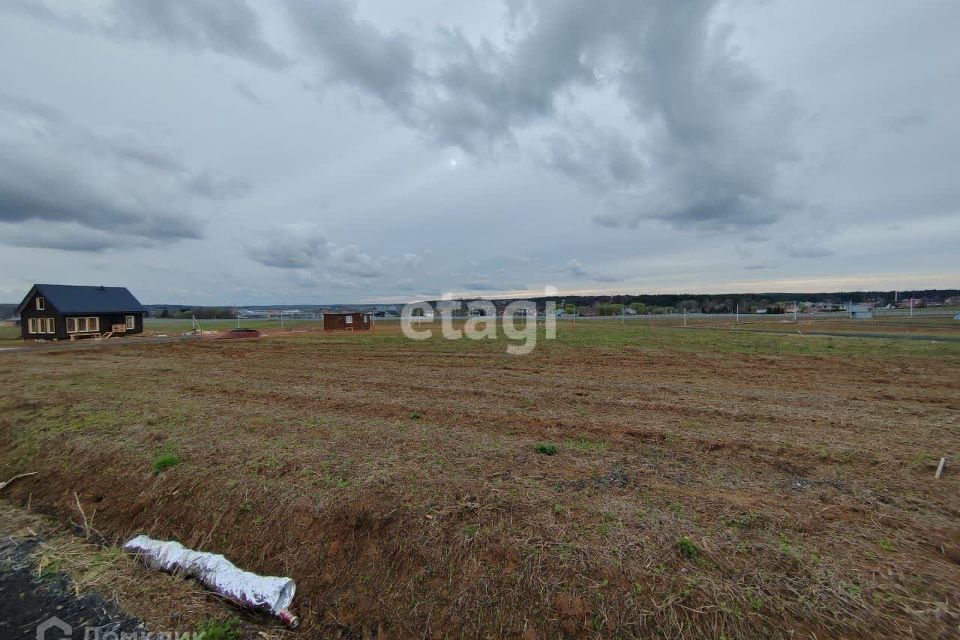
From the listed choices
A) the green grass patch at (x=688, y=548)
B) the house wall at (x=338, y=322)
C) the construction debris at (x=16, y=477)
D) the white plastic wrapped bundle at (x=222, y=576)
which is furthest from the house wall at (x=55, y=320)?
the green grass patch at (x=688, y=548)

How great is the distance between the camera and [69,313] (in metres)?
30.5

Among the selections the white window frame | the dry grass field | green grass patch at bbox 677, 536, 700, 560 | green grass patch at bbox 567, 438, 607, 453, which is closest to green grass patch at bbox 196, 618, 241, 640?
the dry grass field

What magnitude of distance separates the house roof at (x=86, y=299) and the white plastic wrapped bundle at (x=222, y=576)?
40295mm

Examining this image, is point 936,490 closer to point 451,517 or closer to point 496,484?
point 496,484

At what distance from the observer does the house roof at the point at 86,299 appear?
3097 cm

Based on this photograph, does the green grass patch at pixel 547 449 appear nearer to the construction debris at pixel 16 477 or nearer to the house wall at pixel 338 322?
the construction debris at pixel 16 477

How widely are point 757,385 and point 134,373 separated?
18874 mm

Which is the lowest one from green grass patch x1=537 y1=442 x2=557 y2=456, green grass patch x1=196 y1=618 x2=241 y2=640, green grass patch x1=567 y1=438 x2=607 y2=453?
green grass patch x1=196 y1=618 x2=241 y2=640

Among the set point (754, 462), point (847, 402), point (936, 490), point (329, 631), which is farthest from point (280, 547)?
point (847, 402)

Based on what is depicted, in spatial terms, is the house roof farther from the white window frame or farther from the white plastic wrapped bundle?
the white plastic wrapped bundle

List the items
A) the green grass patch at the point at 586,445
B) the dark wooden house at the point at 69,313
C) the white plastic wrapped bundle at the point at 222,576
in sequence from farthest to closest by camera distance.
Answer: the dark wooden house at the point at 69,313 → the green grass patch at the point at 586,445 → the white plastic wrapped bundle at the point at 222,576

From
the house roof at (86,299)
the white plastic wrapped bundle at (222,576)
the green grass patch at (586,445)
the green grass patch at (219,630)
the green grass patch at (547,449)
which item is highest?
the house roof at (86,299)

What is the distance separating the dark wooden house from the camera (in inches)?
1193

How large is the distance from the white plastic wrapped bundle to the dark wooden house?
4018cm
